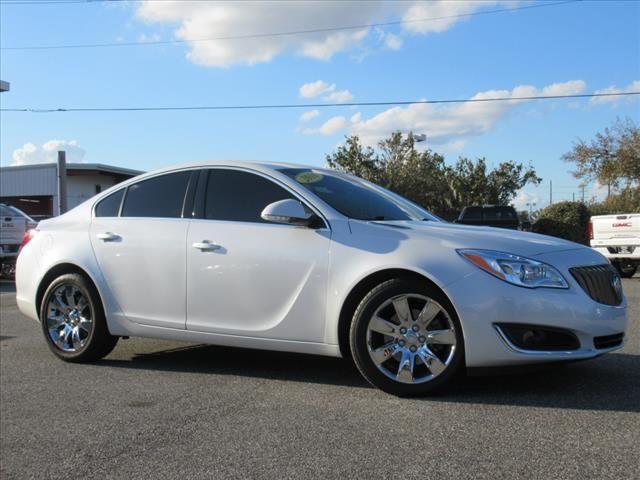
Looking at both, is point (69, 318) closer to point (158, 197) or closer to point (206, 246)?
point (158, 197)

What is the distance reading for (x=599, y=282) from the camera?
4.13m

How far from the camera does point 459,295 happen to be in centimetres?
393

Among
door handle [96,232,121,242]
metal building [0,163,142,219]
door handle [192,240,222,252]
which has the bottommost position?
door handle [192,240,222,252]

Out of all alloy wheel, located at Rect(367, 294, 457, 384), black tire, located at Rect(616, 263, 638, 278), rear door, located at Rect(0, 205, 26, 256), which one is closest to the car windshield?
alloy wheel, located at Rect(367, 294, 457, 384)

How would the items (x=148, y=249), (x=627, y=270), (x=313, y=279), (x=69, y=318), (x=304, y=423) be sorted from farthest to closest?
1. (x=627, y=270)
2. (x=69, y=318)
3. (x=148, y=249)
4. (x=313, y=279)
5. (x=304, y=423)

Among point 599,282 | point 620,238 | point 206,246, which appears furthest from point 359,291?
point 620,238

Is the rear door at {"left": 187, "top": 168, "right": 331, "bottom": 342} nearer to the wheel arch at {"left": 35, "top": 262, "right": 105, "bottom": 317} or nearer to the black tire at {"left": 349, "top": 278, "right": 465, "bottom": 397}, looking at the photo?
the black tire at {"left": 349, "top": 278, "right": 465, "bottom": 397}

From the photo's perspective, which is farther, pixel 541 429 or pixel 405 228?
pixel 405 228

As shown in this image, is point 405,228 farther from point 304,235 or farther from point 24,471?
point 24,471

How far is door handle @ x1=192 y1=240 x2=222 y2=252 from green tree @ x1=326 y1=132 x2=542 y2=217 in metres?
34.6

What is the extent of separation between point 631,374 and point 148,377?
350cm

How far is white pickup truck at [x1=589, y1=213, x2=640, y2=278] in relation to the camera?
13.6 m

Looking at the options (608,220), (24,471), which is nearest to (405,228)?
(24,471)

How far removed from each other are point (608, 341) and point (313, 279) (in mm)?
1907
